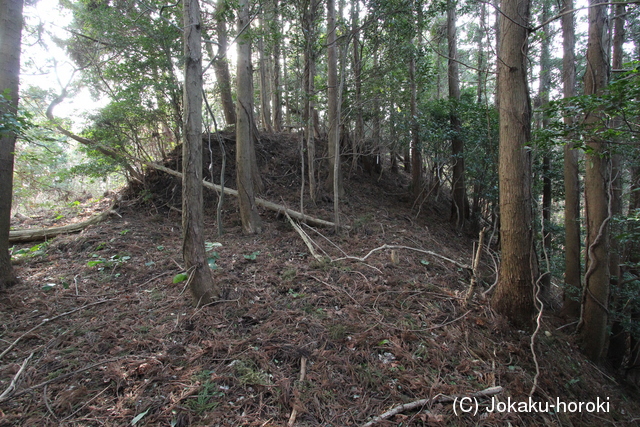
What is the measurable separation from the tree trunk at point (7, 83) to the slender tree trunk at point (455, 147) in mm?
8799

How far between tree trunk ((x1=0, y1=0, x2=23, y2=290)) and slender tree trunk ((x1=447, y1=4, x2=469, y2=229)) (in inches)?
346

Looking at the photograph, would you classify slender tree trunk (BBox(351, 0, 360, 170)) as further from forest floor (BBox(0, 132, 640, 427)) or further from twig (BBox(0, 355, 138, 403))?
twig (BBox(0, 355, 138, 403))

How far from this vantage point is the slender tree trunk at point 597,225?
→ 4777mm

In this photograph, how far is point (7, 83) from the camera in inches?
151

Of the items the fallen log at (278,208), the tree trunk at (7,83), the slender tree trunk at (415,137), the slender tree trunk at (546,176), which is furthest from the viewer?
the slender tree trunk at (415,137)

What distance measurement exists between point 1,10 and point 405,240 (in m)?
7.05

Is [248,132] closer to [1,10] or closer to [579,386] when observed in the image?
[1,10]

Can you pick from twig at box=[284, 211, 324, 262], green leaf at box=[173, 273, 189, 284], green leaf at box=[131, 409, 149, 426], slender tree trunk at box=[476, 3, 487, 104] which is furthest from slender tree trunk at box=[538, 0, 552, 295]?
green leaf at box=[131, 409, 149, 426]

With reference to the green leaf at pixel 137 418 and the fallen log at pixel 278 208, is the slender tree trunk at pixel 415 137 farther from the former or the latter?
the green leaf at pixel 137 418

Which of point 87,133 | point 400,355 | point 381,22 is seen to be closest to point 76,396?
point 400,355

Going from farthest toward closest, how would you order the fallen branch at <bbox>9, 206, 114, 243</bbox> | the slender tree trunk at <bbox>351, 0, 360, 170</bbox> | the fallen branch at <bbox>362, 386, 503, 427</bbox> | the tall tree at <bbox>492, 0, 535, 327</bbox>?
the slender tree trunk at <bbox>351, 0, 360, 170</bbox> → the fallen branch at <bbox>9, 206, 114, 243</bbox> → the tall tree at <bbox>492, 0, 535, 327</bbox> → the fallen branch at <bbox>362, 386, 503, 427</bbox>

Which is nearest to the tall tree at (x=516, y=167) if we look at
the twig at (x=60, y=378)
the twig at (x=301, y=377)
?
the twig at (x=301, y=377)

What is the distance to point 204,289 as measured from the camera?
3438mm

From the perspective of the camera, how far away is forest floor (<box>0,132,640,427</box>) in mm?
2258
